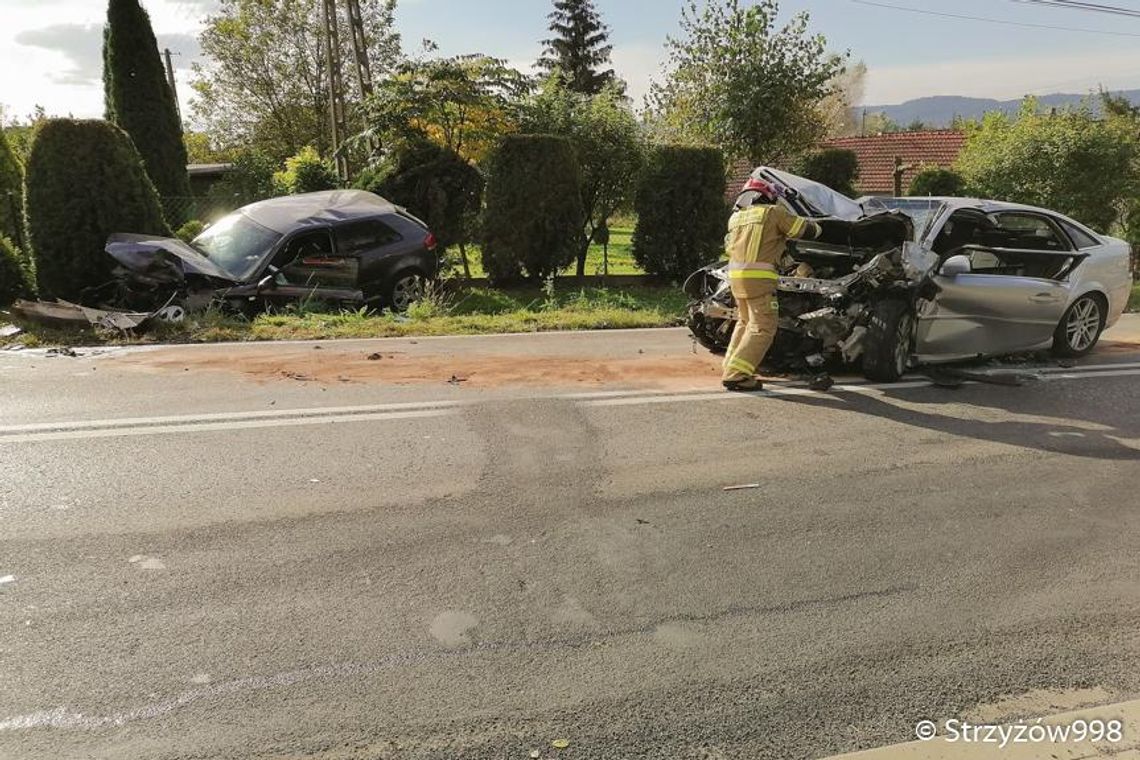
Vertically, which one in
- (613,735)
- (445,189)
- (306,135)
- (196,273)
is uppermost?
(306,135)

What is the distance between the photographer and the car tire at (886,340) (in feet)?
23.4

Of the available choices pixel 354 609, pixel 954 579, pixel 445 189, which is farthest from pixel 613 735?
pixel 445 189

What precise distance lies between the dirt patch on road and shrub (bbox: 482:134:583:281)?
5.44m

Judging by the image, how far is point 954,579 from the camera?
12.5 ft

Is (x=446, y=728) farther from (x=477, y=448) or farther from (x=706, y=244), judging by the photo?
(x=706, y=244)

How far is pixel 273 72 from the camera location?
3609cm

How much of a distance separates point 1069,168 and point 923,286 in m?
11.8

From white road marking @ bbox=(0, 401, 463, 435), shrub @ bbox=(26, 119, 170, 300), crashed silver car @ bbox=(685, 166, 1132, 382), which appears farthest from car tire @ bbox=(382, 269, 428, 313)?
white road marking @ bbox=(0, 401, 463, 435)

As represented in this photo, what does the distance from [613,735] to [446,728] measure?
0.56 metres

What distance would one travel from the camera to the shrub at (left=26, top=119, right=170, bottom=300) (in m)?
10.2

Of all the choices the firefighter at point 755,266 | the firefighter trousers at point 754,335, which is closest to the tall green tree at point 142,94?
the firefighter at point 755,266

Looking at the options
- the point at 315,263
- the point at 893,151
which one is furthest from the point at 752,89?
the point at 893,151

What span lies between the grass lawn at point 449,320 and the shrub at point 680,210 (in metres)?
1.17

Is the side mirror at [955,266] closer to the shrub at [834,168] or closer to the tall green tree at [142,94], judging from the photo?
the shrub at [834,168]
